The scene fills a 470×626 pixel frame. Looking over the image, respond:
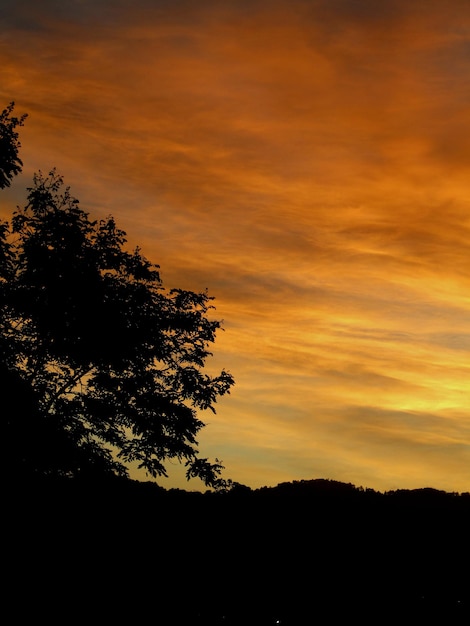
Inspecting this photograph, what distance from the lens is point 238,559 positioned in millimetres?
20469

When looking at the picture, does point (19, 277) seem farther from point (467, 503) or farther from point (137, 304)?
point (467, 503)

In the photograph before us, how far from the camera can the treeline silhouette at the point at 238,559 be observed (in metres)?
18.6

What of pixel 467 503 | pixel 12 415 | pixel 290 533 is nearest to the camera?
pixel 290 533

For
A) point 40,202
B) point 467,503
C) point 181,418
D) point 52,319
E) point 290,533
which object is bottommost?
point 290,533

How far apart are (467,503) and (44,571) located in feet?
44.8

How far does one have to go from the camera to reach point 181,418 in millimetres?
34312

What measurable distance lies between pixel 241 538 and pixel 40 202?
64.8 ft

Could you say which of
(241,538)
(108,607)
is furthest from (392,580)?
(108,607)

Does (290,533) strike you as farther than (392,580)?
Yes

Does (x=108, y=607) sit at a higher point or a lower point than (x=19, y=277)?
lower

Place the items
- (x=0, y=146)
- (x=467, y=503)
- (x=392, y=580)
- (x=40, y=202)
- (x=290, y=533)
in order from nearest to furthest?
1. (x=392, y=580)
2. (x=290, y=533)
3. (x=467, y=503)
4. (x=0, y=146)
5. (x=40, y=202)

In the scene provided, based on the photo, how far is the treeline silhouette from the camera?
61.2 ft

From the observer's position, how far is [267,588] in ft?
63.0

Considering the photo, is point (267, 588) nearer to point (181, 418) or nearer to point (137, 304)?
point (181, 418)
